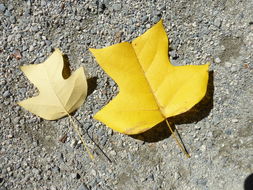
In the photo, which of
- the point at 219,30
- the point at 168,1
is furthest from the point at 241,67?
the point at 168,1

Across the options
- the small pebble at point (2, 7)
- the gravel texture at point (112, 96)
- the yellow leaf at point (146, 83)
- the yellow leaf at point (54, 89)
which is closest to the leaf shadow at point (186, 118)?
the gravel texture at point (112, 96)

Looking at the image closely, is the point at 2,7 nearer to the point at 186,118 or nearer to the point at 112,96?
the point at 112,96

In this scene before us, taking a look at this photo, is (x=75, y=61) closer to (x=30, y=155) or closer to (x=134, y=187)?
(x=30, y=155)

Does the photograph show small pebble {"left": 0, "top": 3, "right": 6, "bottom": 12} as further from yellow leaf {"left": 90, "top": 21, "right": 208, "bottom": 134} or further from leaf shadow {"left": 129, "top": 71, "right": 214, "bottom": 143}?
leaf shadow {"left": 129, "top": 71, "right": 214, "bottom": 143}

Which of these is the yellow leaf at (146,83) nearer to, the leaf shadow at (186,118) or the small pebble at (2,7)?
the leaf shadow at (186,118)

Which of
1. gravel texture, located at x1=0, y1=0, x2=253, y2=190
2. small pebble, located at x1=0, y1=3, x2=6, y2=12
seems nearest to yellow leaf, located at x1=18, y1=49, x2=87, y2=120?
gravel texture, located at x1=0, y1=0, x2=253, y2=190
